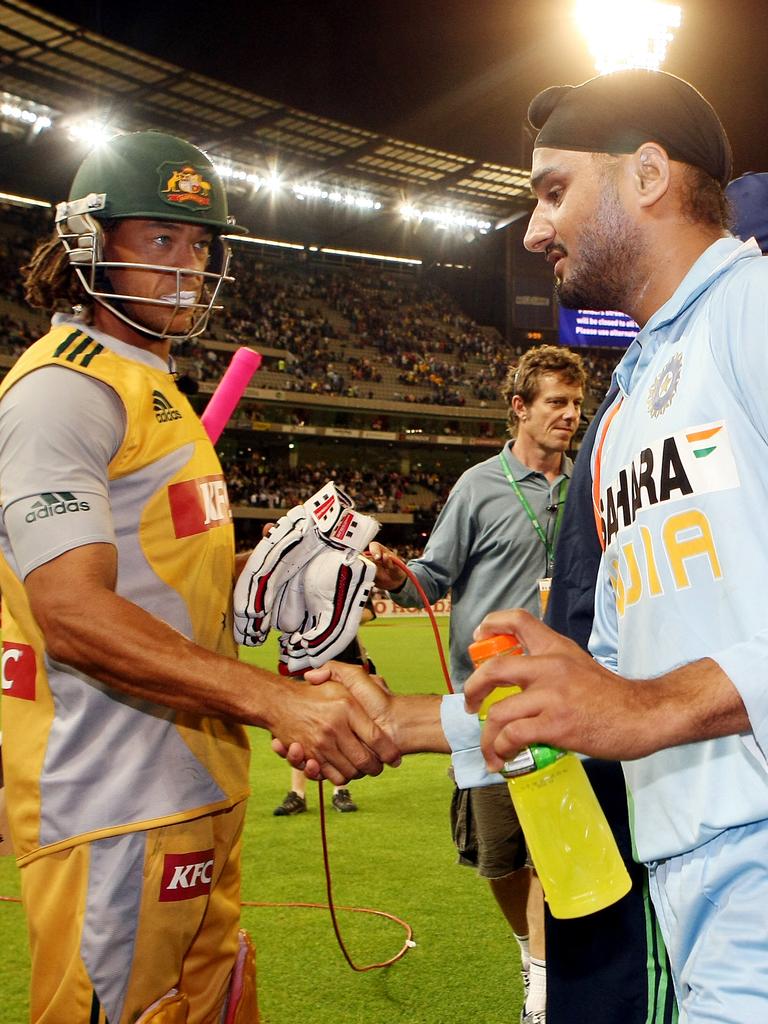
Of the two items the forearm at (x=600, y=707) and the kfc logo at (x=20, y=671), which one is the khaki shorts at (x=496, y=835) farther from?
the forearm at (x=600, y=707)

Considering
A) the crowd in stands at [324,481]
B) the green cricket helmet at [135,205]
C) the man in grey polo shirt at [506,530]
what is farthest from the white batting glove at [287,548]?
the crowd in stands at [324,481]

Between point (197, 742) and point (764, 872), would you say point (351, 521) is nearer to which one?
point (197, 742)

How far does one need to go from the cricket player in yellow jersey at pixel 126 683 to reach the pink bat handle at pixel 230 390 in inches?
32.1

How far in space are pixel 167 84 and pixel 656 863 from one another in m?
36.0

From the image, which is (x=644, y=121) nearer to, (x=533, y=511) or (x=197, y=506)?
(x=197, y=506)

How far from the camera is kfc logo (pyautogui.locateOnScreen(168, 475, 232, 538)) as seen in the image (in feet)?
8.02

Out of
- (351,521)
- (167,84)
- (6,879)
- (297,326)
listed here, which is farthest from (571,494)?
(297,326)

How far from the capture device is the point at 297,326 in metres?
45.3

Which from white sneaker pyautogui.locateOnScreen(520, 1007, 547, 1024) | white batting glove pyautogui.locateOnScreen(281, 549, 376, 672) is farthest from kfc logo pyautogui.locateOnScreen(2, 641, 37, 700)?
white sneaker pyautogui.locateOnScreen(520, 1007, 547, 1024)

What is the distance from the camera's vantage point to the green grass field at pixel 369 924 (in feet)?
13.3

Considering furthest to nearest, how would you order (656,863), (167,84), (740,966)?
(167,84) → (656,863) → (740,966)

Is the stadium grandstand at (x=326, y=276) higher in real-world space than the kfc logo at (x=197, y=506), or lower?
higher

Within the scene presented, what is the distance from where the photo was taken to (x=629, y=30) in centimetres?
2525

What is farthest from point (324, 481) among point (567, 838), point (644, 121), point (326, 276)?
point (567, 838)
